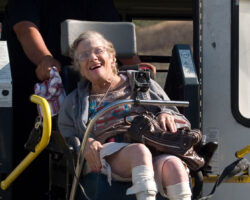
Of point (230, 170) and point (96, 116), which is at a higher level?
point (96, 116)

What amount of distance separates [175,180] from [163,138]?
10.5 inches

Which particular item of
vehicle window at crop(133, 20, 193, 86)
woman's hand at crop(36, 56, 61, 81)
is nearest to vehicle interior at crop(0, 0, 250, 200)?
woman's hand at crop(36, 56, 61, 81)

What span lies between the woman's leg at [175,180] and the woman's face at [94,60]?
2.44 feet

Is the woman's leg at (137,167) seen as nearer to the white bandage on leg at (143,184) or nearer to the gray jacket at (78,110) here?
the white bandage on leg at (143,184)

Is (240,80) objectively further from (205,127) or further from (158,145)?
(158,145)

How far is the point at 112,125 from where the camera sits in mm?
3986

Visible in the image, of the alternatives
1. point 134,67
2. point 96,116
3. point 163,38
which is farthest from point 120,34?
point 163,38

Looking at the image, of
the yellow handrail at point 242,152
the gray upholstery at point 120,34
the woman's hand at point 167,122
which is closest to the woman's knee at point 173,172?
the woman's hand at point 167,122

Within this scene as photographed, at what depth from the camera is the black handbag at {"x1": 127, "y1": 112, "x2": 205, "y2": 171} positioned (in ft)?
12.1

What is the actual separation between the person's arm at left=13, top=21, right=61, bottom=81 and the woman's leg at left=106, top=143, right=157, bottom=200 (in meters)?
0.95

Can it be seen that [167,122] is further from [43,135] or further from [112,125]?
→ [43,135]

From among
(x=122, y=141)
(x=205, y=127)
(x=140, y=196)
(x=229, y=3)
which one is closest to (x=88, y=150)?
(x=122, y=141)

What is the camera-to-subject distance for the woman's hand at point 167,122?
3877 mm

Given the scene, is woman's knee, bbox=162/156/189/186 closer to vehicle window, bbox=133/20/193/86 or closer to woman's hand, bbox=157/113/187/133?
woman's hand, bbox=157/113/187/133
